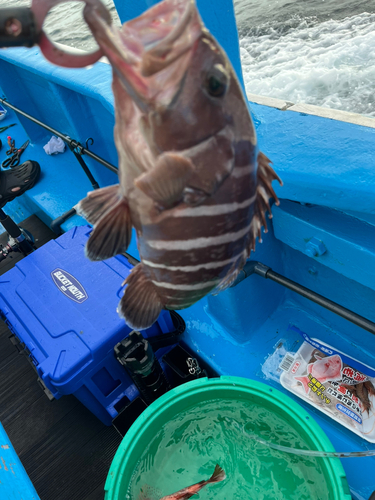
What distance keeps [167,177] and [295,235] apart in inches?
54.4

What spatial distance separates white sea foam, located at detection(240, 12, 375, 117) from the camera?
229 inches

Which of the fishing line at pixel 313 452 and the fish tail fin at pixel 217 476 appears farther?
the fish tail fin at pixel 217 476

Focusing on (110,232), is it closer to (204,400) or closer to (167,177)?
(167,177)

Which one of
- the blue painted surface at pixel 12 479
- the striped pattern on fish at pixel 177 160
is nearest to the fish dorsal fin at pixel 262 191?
the striped pattern on fish at pixel 177 160

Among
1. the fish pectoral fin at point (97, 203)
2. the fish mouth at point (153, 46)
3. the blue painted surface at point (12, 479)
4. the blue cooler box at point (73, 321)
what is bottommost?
the blue cooler box at point (73, 321)

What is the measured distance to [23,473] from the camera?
56.0 inches

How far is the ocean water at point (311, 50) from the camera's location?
19.4 feet

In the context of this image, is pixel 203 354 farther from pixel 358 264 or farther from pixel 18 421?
pixel 18 421

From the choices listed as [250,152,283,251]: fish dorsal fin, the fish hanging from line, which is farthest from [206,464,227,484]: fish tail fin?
[250,152,283,251]: fish dorsal fin

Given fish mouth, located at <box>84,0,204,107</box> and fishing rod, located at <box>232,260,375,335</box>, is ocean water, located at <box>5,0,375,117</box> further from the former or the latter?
fish mouth, located at <box>84,0,204,107</box>

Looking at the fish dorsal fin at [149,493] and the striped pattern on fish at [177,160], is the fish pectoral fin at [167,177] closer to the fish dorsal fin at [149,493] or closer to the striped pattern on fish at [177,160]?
the striped pattern on fish at [177,160]

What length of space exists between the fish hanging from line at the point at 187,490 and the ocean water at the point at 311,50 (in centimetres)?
518

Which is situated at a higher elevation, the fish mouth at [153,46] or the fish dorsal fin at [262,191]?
the fish mouth at [153,46]

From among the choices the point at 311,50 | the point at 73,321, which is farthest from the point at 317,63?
the point at 73,321
